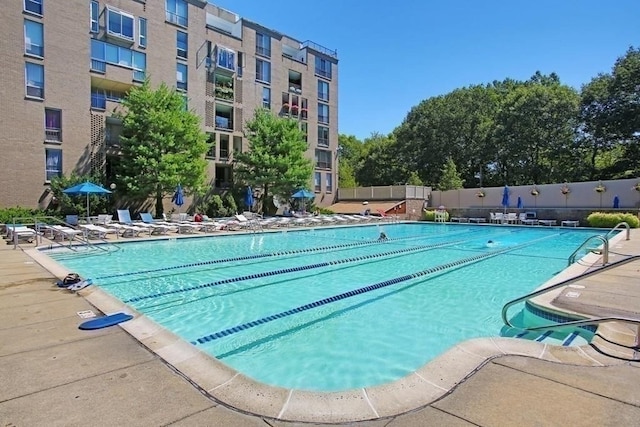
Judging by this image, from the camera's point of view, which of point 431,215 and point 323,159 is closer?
point 431,215

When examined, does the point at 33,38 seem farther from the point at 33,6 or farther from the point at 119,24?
the point at 119,24

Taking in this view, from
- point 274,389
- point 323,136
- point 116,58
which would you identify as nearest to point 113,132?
point 116,58

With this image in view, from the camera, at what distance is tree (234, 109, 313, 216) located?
92.2 feet

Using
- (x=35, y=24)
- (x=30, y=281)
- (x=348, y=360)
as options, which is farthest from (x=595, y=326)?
(x=35, y=24)

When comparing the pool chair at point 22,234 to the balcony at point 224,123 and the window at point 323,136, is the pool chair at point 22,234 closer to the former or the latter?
the balcony at point 224,123

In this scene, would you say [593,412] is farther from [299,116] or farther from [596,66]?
[596,66]

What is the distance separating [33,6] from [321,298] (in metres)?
23.8

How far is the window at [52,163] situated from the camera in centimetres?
2158

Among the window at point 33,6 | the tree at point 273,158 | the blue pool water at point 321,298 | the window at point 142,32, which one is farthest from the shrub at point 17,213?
the tree at point 273,158

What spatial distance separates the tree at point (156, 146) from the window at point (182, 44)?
187 inches

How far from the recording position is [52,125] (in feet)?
71.7

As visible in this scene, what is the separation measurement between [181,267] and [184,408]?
813cm

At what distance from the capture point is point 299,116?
116ft

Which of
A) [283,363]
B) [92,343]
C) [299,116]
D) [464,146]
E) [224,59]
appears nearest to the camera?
[92,343]
